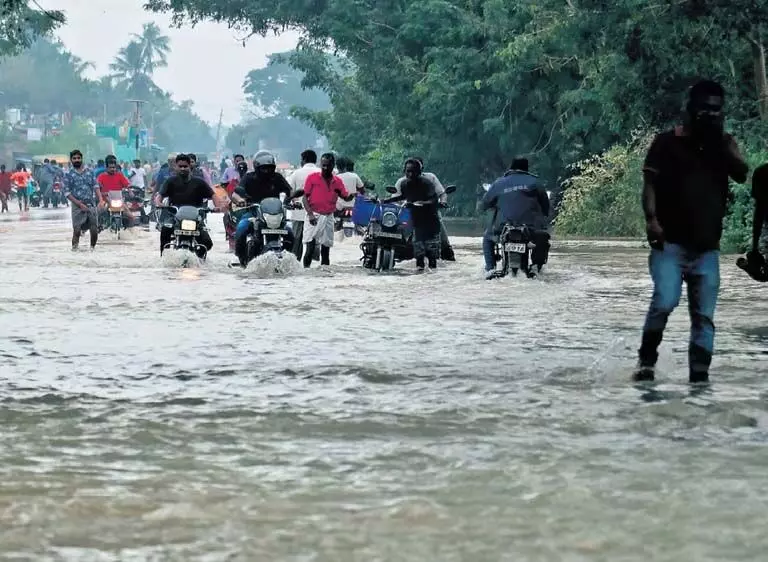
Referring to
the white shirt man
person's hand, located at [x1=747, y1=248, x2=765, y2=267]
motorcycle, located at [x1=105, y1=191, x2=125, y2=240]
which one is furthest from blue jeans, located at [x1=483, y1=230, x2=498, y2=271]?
the white shirt man

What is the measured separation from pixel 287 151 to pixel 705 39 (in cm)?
17340

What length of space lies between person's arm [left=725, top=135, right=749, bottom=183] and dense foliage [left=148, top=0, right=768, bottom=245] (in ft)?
51.0

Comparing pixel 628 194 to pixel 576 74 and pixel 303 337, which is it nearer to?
pixel 576 74

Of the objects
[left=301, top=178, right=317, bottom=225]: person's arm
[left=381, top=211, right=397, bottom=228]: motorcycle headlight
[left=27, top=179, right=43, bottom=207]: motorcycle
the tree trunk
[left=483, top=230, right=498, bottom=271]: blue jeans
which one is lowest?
[left=27, top=179, right=43, bottom=207]: motorcycle

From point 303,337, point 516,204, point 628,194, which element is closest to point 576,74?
point 628,194

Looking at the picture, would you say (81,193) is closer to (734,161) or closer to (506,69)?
(734,161)

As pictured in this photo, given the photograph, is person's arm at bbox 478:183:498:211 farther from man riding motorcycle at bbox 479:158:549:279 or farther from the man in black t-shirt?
the man in black t-shirt

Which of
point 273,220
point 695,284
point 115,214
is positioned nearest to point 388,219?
point 273,220

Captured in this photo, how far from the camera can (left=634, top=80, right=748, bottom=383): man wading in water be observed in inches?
362

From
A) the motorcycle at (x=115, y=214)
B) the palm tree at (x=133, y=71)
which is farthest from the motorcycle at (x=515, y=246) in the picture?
the palm tree at (x=133, y=71)

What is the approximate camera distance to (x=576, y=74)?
41188 mm

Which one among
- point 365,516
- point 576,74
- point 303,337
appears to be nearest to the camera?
point 365,516

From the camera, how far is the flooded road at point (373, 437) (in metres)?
5.50

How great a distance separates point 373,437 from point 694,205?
8.61 feet
